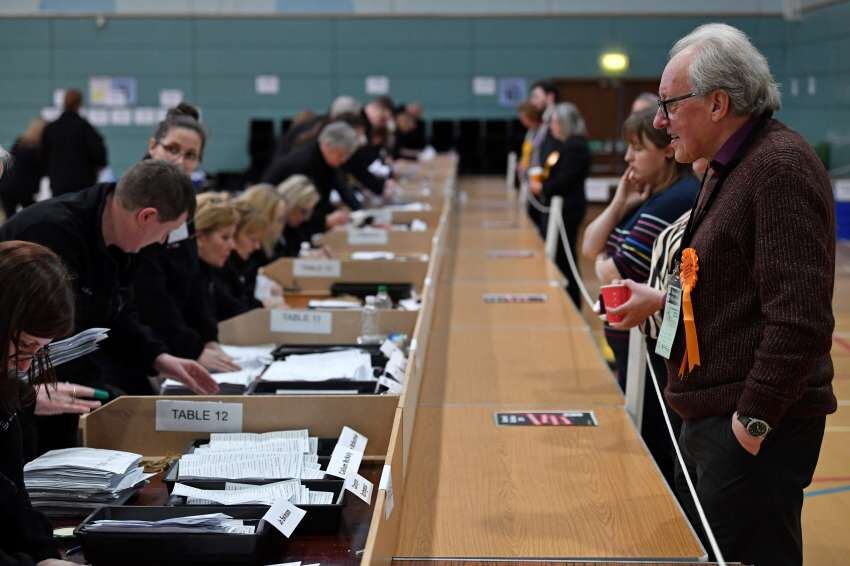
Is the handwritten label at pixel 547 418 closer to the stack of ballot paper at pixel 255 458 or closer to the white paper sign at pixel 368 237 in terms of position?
the stack of ballot paper at pixel 255 458

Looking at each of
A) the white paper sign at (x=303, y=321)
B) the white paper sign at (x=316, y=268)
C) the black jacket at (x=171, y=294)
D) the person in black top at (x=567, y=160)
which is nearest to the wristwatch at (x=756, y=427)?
the black jacket at (x=171, y=294)

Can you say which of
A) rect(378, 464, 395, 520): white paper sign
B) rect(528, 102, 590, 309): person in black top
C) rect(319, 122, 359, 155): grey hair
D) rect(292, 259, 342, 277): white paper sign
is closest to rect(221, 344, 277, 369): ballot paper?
rect(292, 259, 342, 277): white paper sign

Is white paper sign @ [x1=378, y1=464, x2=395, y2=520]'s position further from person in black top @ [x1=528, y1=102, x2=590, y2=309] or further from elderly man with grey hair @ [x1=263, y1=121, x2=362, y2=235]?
person in black top @ [x1=528, y1=102, x2=590, y2=309]

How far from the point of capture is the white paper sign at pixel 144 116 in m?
15.0

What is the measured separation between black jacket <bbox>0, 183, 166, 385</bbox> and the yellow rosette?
148 centimetres

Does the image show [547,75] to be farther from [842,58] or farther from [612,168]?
Answer: [842,58]

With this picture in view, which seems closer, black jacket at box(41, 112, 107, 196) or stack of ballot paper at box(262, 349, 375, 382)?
stack of ballot paper at box(262, 349, 375, 382)

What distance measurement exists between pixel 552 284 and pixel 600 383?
204 cm

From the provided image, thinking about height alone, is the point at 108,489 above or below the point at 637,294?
below

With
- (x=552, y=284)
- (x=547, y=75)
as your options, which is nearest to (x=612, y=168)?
(x=547, y=75)

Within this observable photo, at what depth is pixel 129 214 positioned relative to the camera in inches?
104

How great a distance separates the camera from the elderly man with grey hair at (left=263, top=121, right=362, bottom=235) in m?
6.21

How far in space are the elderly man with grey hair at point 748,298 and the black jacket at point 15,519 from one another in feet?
4.05

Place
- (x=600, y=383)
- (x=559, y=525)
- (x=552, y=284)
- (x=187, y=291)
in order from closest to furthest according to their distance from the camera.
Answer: (x=559, y=525), (x=600, y=383), (x=187, y=291), (x=552, y=284)
